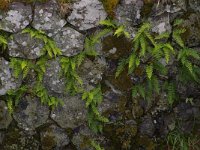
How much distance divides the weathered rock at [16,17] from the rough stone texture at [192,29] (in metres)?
2.58

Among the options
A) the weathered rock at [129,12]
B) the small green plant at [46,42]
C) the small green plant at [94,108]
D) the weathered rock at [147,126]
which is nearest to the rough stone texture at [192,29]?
the weathered rock at [129,12]

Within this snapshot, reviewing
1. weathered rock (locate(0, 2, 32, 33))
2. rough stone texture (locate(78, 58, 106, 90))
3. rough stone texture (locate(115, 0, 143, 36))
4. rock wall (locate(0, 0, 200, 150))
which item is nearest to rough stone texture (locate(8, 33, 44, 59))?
rock wall (locate(0, 0, 200, 150))

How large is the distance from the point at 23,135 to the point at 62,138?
0.69 meters

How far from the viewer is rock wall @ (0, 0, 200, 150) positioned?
647 cm

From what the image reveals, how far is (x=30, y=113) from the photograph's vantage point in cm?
701

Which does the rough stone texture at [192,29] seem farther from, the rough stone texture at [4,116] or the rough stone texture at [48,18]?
the rough stone texture at [4,116]

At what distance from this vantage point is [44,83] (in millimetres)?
6816

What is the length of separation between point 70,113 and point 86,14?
1777 millimetres

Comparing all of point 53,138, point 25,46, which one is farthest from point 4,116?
point 25,46

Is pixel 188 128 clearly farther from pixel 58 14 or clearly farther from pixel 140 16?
pixel 58 14

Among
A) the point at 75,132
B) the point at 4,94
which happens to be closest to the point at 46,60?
the point at 4,94

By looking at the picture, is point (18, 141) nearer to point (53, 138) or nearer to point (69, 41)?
point (53, 138)

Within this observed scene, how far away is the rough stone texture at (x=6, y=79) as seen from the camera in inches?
261

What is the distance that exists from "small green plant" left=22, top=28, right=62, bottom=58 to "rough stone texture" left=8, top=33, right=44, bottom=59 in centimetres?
9
